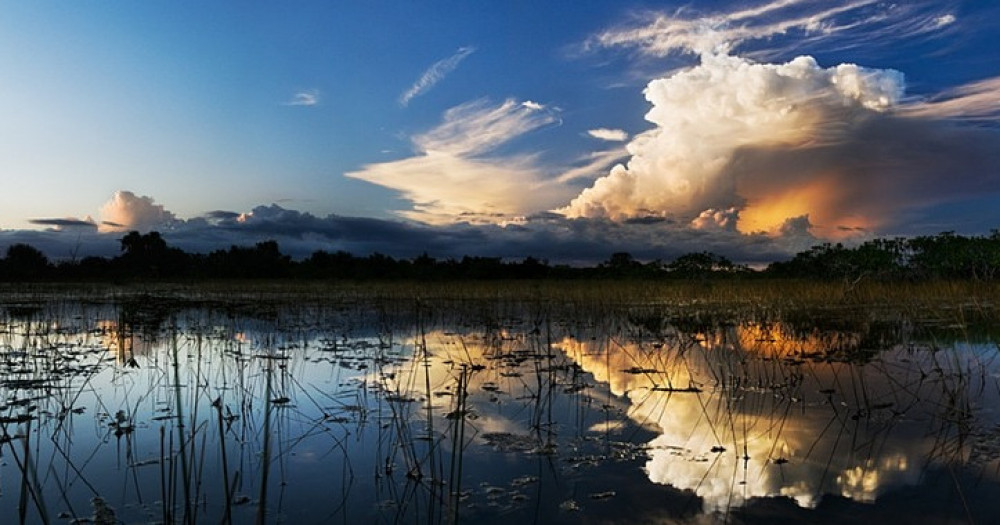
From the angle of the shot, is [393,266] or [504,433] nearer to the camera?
[504,433]

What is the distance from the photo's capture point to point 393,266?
71812 mm

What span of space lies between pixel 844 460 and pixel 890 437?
1.05 m

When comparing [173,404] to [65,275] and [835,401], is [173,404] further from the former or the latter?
[65,275]

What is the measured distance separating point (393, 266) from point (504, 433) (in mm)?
66762

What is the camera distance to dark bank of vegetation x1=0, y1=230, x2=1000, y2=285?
163ft

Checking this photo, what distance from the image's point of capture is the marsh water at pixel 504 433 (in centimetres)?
434

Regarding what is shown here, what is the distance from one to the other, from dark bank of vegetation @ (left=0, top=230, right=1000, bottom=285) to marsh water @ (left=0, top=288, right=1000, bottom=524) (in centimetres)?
4258

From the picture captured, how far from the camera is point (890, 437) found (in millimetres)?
5949

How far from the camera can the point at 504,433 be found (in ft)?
20.4

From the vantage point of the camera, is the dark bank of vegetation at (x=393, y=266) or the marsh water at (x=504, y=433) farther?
the dark bank of vegetation at (x=393, y=266)

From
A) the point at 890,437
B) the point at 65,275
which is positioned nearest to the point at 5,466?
the point at 890,437

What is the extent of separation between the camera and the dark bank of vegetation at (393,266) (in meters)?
49.7

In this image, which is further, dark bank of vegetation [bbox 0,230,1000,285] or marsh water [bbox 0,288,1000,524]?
dark bank of vegetation [bbox 0,230,1000,285]

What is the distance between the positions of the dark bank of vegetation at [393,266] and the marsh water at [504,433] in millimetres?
42578
